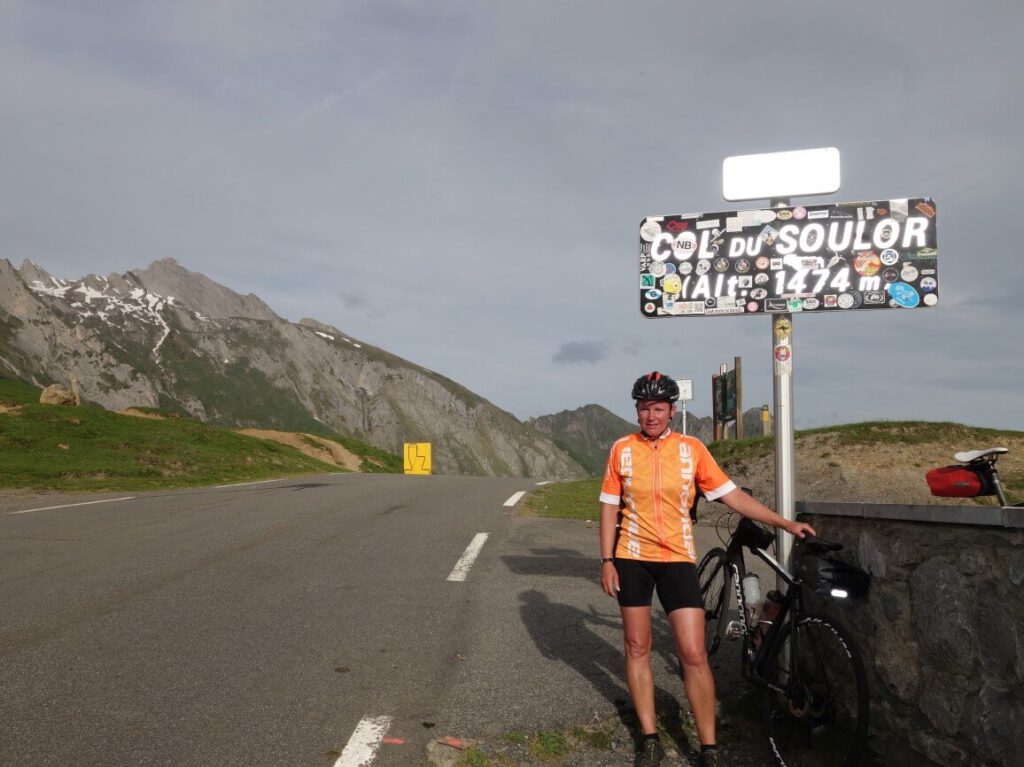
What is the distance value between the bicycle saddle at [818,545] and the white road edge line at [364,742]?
2.62 m

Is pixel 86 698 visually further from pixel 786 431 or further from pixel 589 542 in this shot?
pixel 589 542

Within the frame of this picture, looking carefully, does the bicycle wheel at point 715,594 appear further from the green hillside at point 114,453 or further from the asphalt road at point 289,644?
the green hillside at point 114,453

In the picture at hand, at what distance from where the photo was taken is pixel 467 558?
1012 centimetres

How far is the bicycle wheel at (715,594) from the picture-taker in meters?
5.82

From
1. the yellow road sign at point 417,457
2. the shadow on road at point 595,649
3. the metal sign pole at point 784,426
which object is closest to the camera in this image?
the shadow on road at point 595,649

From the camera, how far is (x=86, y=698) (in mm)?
4875

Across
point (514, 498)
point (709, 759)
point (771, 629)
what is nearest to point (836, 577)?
point (771, 629)

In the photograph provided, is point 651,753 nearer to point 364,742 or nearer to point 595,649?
point 364,742

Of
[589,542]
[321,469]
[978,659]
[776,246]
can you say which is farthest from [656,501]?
[321,469]

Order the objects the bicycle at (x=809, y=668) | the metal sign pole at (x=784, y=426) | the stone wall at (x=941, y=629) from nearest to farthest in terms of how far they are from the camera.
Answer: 1. the stone wall at (x=941, y=629)
2. the bicycle at (x=809, y=668)
3. the metal sign pole at (x=784, y=426)

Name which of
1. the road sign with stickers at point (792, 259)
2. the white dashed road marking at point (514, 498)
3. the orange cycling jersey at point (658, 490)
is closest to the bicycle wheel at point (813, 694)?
the orange cycling jersey at point (658, 490)

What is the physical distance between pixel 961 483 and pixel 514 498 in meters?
14.3

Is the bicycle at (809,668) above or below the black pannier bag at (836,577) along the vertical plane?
below

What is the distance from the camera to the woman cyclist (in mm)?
4484
